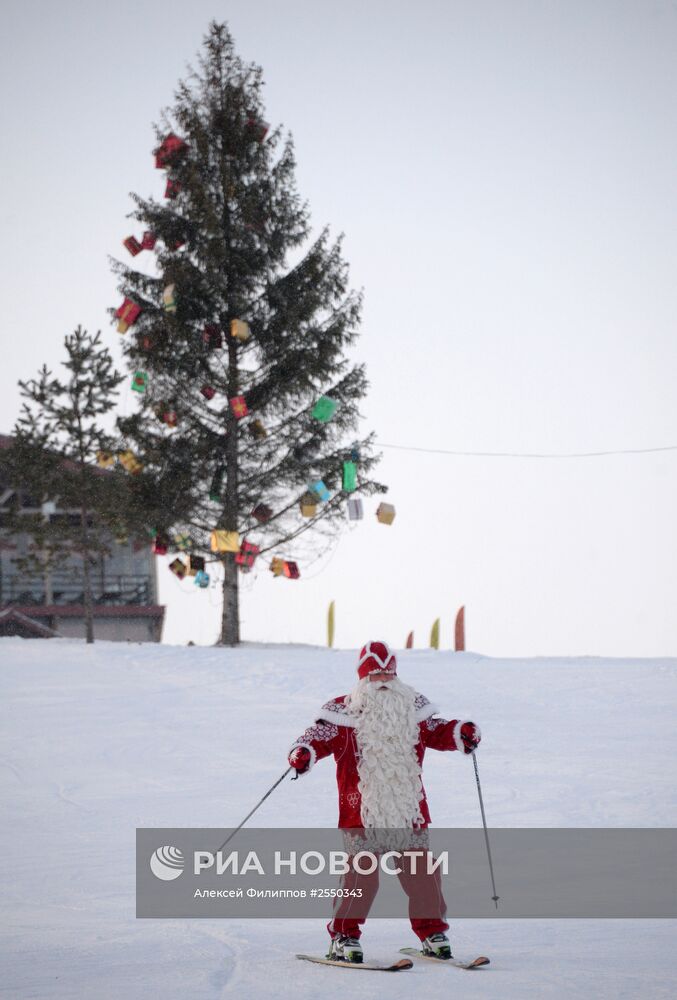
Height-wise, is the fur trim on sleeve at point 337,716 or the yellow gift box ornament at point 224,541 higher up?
the yellow gift box ornament at point 224,541

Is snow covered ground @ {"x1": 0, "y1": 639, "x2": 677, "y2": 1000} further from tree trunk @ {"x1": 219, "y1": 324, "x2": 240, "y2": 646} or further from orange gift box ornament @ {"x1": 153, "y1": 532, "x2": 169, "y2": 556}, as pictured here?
orange gift box ornament @ {"x1": 153, "y1": 532, "x2": 169, "y2": 556}

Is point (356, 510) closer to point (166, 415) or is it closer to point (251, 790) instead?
point (166, 415)

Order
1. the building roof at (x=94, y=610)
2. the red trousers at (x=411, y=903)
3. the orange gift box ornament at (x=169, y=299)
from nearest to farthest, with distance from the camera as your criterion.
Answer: the red trousers at (x=411, y=903), the orange gift box ornament at (x=169, y=299), the building roof at (x=94, y=610)

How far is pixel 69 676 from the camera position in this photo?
55.1 feet

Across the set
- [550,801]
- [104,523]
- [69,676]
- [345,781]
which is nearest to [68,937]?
[345,781]

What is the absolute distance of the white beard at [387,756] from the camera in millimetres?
5750

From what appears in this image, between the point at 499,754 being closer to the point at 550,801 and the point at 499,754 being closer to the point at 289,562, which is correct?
the point at 550,801

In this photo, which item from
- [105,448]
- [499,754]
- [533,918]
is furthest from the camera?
[105,448]

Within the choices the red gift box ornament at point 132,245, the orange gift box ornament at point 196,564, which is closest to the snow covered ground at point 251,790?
the orange gift box ornament at point 196,564

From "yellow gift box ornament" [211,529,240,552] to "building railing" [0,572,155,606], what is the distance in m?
14.5

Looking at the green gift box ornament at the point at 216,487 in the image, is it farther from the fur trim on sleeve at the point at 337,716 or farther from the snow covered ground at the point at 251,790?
the fur trim on sleeve at the point at 337,716

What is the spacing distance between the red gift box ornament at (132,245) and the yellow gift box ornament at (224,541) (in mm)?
6298

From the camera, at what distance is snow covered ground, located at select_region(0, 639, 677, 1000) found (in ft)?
17.2

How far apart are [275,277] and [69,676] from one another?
10897 mm
